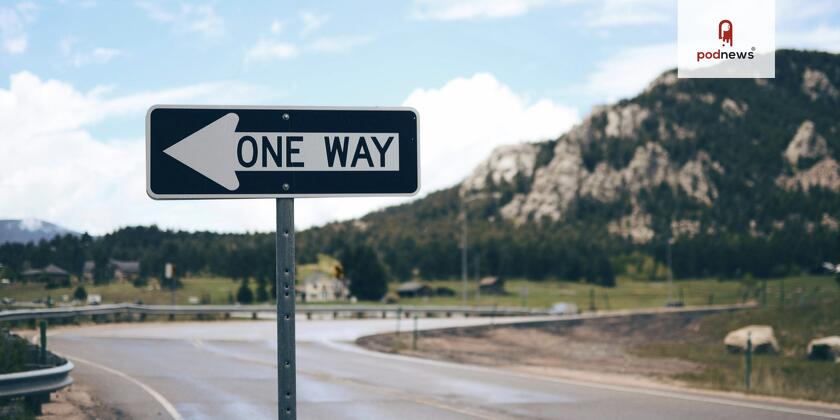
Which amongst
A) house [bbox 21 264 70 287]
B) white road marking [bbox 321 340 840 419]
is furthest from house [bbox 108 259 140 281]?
white road marking [bbox 321 340 840 419]

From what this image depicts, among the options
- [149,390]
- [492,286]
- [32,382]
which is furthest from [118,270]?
[492,286]

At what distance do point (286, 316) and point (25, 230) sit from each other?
13.6 m

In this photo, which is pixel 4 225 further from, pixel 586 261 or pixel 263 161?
pixel 586 261

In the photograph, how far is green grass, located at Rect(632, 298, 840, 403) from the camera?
20812 millimetres

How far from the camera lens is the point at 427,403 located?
687 inches

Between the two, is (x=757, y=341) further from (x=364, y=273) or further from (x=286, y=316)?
(x=364, y=273)

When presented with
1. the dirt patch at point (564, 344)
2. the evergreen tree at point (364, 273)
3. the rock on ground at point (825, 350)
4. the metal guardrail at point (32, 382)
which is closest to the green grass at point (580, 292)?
the evergreen tree at point (364, 273)

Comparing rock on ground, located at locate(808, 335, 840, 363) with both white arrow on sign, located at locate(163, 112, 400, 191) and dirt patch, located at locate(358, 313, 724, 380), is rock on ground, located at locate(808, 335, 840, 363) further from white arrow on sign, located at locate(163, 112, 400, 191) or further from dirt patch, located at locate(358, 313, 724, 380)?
white arrow on sign, located at locate(163, 112, 400, 191)

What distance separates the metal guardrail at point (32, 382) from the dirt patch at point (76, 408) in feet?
2.16

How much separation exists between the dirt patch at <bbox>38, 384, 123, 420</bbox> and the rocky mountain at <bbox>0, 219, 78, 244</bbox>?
9.21ft

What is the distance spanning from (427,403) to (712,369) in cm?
1526

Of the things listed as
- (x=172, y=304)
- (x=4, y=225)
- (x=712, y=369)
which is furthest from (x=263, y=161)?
(x=172, y=304)

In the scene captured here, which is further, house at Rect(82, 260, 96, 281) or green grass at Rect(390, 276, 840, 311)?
green grass at Rect(390, 276, 840, 311)

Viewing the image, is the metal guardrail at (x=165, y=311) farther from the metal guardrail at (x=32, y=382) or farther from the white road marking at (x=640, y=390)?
the metal guardrail at (x=32, y=382)
